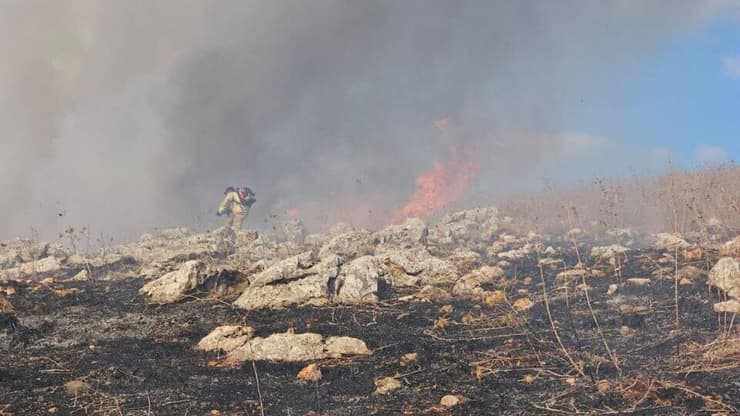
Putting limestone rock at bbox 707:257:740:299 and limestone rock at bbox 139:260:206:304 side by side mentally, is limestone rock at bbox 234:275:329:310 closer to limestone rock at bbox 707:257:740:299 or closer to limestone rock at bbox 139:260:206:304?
limestone rock at bbox 139:260:206:304

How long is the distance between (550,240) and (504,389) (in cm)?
1745

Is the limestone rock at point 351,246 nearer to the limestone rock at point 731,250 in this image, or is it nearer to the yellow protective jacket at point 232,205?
the limestone rock at point 731,250

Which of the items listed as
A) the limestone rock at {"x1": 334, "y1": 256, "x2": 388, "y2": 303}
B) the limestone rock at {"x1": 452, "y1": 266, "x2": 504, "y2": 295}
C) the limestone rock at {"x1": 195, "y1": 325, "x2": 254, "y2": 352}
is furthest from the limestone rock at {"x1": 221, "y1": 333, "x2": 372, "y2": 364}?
the limestone rock at {"x1": 452, "y1": 266, "x2": 504, "y2": 295}

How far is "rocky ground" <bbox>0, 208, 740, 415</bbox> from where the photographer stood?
19.9 feet

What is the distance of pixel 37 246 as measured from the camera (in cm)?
2269

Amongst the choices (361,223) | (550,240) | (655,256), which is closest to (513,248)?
(550,240)

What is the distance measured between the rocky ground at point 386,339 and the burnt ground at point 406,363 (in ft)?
0.11

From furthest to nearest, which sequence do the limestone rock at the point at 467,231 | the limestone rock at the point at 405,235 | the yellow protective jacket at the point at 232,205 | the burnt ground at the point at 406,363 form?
1. the yellow protective jacket at the point at 232,205
2. the limestone rock at the point at 467,231
3. the limestone rock at the point at 405,235
4. the burnt ground at the point at 406,363

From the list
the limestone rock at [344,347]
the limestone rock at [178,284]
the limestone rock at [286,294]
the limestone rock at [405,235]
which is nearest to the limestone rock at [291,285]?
the limestone rock at [286,294]

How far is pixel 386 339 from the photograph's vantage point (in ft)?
29.0

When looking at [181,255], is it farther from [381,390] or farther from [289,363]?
[381,390]

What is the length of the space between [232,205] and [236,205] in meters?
0.40

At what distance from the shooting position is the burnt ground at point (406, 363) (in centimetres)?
594

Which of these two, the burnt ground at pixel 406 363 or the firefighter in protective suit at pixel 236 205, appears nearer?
the burnt ground at pixel 406 363
